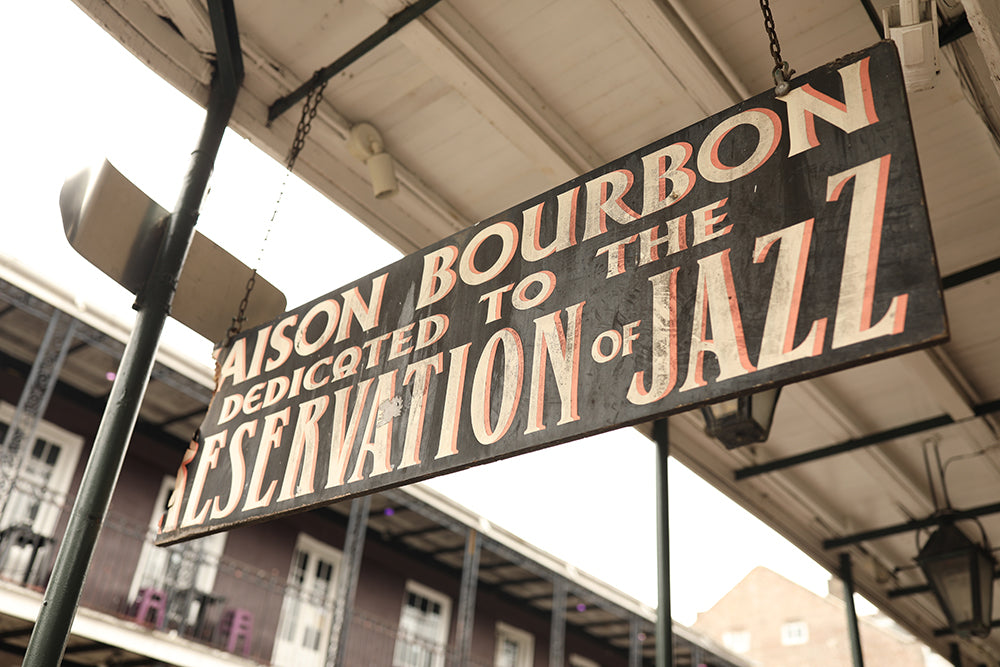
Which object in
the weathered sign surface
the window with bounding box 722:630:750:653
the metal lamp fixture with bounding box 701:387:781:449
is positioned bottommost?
the weathered sign surface

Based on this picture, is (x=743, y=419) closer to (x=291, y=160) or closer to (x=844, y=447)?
(x=844, y=447)

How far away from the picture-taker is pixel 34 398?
10336 millimetres

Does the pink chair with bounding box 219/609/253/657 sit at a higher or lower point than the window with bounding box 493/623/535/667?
lower

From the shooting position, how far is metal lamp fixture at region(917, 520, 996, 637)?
5832 mm

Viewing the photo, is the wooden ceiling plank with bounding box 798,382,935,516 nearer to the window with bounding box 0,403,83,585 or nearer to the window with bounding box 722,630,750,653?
the window with bounding box 0,403,83,585

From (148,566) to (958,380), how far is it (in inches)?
401

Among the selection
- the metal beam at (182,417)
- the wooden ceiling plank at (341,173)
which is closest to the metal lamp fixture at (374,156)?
the wooden ceiling plank at (341,173)

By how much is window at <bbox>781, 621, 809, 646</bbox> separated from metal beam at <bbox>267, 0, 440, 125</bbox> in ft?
105

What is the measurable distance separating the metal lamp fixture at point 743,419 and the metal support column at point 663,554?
2.25 feet

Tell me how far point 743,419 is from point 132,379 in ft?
11.1

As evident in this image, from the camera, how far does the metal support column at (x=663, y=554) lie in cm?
510

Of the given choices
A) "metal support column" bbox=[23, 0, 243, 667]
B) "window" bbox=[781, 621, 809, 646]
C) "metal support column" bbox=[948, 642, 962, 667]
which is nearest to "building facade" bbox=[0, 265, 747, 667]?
"metal support column" bbox=[948, 642, 962, 667]

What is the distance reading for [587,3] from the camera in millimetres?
3932

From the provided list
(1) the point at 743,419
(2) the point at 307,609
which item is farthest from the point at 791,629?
(1) the point at 743,419
